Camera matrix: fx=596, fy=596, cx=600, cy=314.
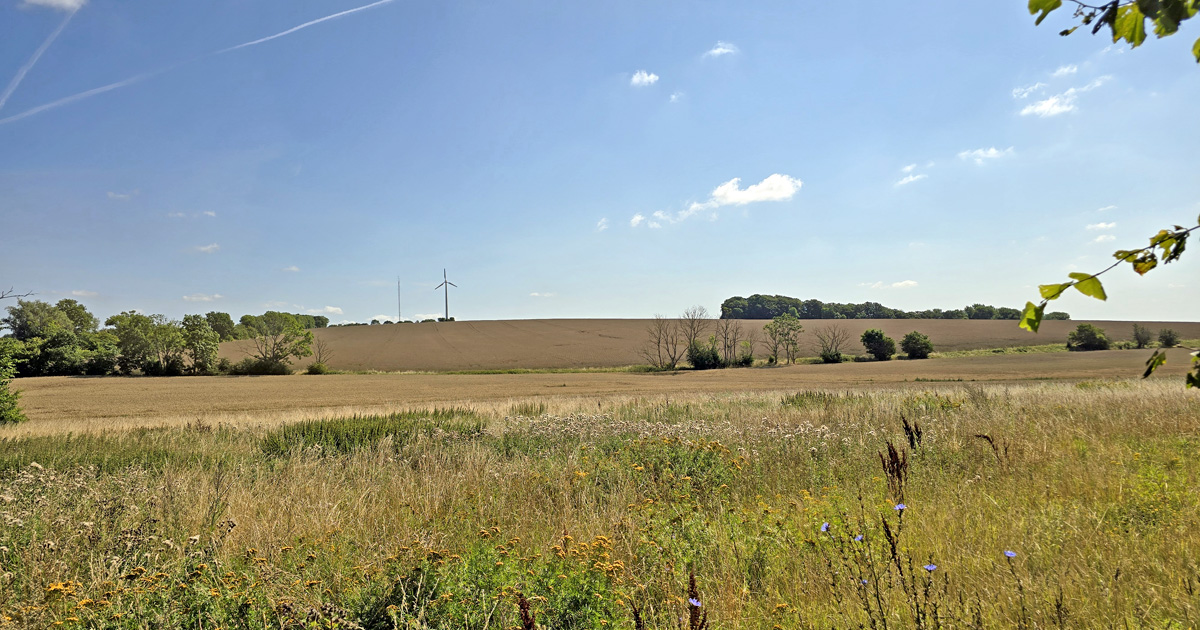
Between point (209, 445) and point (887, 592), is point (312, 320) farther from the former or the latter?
point (887, 592)

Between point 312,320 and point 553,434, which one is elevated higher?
point 312,320

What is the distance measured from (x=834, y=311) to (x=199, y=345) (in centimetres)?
12184

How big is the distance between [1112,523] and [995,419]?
267 inches

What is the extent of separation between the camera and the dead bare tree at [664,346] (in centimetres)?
7839

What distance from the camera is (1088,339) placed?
77.5 metres

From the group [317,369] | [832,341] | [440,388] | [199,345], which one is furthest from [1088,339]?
[199,345]

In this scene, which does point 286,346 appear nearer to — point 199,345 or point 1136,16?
point 199,345

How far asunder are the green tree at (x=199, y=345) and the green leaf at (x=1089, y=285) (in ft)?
266

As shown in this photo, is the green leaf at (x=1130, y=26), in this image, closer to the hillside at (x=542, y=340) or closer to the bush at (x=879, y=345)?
the hillside at (x=542, y=340)

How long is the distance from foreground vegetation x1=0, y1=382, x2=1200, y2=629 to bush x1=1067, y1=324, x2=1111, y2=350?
85.8 meters

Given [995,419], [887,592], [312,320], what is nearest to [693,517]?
[887,592]

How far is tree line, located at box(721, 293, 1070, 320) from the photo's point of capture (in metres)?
Answer: 130

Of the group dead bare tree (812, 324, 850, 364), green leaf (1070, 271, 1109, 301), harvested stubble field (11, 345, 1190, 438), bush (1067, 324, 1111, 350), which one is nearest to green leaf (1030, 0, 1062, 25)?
green leaf (1070, 271, 1109, 301)

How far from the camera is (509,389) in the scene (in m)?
44.4
